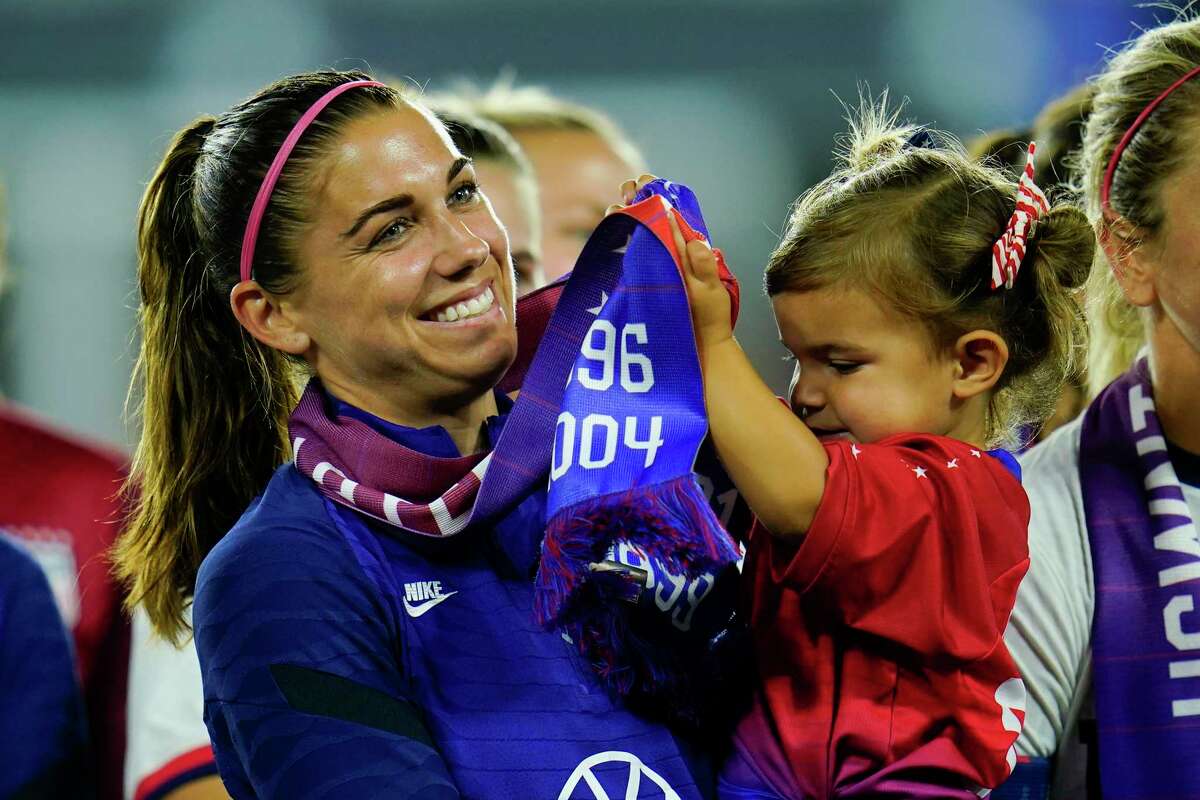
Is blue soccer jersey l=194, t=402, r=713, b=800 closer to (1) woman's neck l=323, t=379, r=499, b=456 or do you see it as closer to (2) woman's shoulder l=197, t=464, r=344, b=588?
(2) woman's shoulder l=197, t=464, r=344, b=588

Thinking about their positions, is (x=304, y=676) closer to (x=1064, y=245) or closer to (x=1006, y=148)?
(x=1064, y=245)

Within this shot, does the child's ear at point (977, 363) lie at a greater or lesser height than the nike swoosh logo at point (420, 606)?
greater

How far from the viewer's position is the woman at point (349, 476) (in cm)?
142

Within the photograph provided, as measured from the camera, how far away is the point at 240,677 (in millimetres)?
1410

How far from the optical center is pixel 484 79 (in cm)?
545

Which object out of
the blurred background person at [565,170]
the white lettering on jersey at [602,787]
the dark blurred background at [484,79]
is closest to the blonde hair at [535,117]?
the blurred background person at [565,170]

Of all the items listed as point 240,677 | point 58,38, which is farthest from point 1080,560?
point 58,38

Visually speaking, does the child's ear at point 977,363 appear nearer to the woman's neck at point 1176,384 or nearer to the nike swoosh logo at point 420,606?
the woman's neck at point 1176,384

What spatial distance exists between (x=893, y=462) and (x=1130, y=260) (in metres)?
0.68

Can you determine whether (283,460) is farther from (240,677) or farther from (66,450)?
(66,450)

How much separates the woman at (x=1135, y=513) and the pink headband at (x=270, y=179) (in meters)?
1.06

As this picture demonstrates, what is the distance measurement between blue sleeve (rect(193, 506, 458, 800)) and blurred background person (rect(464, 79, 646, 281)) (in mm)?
1687

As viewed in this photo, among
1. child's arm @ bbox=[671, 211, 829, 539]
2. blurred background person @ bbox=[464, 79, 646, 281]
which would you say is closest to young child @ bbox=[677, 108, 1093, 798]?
child's arm @ bbox=[671, 211, 829, 539]

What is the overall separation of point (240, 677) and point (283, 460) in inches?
19.0
